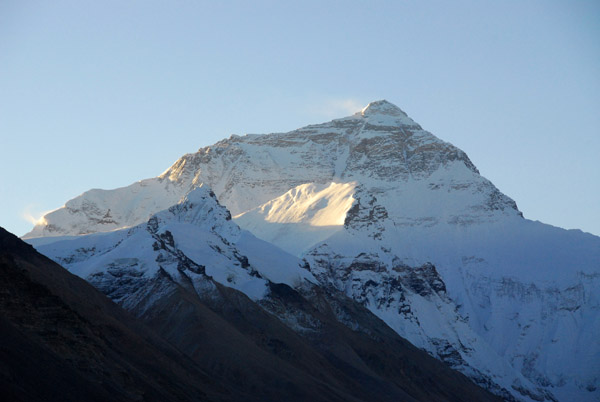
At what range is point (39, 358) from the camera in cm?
11056

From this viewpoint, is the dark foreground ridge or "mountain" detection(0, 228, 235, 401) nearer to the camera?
"mountain" detection(0, 228, 235, 401)

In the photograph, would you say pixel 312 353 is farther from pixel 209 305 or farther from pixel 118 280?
pixel 118 280

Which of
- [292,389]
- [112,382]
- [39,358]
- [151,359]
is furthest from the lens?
[292,389]

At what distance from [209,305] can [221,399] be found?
158ft

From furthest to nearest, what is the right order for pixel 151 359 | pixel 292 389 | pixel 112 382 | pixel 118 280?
pixel 118 280 → pixel 292 389 → pixel 151 359 → pixel 112 382

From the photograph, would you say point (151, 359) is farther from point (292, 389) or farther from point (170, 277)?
point (170, 277)

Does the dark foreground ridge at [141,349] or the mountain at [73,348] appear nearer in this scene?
the mountain at [73,348]

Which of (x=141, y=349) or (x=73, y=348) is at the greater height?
(x=141, y=349)

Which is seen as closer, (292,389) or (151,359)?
(151,359)

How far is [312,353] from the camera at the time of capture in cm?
19762

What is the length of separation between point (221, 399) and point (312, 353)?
51.2m

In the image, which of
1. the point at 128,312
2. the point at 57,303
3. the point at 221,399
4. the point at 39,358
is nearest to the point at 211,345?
the point at 128,312

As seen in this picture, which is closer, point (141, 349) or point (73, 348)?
point (73, 348)

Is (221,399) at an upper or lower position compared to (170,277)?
lower
